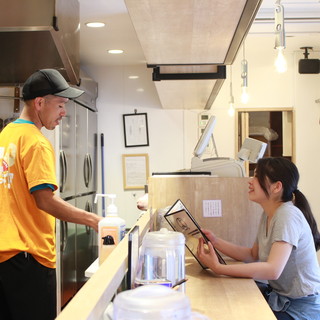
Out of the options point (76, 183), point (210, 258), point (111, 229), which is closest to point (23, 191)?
point (111, 229)

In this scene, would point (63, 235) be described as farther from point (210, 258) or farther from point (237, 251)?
point (210, 258)

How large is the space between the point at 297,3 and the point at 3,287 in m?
3.46

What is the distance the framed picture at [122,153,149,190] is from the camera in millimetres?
6242

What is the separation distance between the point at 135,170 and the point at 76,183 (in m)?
1.27

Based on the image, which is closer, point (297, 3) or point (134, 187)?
point (297, 3)

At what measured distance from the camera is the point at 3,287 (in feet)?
7.50

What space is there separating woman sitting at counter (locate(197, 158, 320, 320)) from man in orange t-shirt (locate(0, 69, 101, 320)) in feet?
2.34

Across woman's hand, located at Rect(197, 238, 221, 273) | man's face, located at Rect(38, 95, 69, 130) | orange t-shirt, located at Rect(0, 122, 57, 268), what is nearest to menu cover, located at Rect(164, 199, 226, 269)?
woman's hand, located at Rect(197, 238, 221, 273)

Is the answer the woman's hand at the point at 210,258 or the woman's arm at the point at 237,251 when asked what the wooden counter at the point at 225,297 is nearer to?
the woman's hand at the point at 210,258

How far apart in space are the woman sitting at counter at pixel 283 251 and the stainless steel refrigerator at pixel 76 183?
238cm

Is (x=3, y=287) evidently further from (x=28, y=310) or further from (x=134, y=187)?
(x=134, y=187)

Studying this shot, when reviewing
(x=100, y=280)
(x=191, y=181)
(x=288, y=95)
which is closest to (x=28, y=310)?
(x=191, y=181)

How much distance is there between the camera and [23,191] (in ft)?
7.61

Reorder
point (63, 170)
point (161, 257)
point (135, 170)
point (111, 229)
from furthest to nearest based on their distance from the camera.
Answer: point (135, 170)
point (63, 170)
point (111, 229)
point (161, 257)
